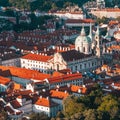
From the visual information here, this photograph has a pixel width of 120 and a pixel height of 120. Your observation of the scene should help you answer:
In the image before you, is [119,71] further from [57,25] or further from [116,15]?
[116,15]

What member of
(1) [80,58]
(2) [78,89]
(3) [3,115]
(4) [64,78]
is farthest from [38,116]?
(1) [80,58]

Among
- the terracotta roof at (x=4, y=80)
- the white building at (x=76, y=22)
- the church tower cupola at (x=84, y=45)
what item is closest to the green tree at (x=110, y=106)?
the terracotta roof at (x=4, y=80)

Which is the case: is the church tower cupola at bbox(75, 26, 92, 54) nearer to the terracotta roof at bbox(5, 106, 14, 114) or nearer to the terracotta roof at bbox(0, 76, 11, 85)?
the terracotta roof at bbox(0, 76, 11, 85)

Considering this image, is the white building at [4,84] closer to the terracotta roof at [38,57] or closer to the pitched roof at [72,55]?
the pitched roof at [72,55]

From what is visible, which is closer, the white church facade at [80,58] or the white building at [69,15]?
the white church facade at [80,58]

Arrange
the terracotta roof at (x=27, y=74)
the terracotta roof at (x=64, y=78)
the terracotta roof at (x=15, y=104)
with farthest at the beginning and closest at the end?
1. the terracotta roof at (x=27, y=74)
2. the terracotta roof at (x=64, y=78)
3. the terracotta roof at (x=15, y=104)

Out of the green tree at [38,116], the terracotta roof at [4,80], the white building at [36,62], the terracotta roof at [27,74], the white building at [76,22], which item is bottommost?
the white building at [76,22]

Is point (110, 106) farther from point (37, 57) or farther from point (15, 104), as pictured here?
point (37, 57)

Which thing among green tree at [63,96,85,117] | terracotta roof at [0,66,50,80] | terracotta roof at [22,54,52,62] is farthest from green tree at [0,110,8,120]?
terracotta roof at [22,54,52,62]

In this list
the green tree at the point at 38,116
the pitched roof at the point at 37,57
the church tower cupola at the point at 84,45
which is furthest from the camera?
the church tower cupola at the point at 84,45
